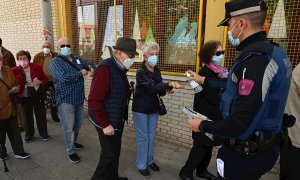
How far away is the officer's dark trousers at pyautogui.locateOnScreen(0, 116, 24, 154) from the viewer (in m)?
3.48

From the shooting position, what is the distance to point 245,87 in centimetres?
146

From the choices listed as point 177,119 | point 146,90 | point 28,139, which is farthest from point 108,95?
point 28,139

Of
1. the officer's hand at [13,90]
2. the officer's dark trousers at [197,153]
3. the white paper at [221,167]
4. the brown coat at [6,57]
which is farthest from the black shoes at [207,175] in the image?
the brown coat at [6,57]

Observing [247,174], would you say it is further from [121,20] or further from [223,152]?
[121,20]

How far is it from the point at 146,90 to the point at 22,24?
5.41 metres

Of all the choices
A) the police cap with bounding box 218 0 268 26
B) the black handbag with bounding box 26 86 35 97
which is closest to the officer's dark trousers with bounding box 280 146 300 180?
the police cap with bounding box 218 0 268 26

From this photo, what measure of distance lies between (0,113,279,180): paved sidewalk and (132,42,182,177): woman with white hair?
373 mm

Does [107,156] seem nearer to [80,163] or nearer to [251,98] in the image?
[80,163]

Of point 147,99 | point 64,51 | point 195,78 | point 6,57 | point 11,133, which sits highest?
point 64,51

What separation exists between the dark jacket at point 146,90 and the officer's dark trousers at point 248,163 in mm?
1319

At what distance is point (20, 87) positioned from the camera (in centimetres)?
387

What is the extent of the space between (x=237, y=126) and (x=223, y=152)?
361mm

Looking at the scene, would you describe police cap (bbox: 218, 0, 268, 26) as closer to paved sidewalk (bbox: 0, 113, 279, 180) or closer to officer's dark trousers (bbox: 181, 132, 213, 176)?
officer's dark trousers (bbox: 181, 132, 213, 176)

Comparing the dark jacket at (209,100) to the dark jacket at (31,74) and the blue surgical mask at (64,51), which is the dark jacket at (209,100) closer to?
the blue surgical mask at (64,51)
